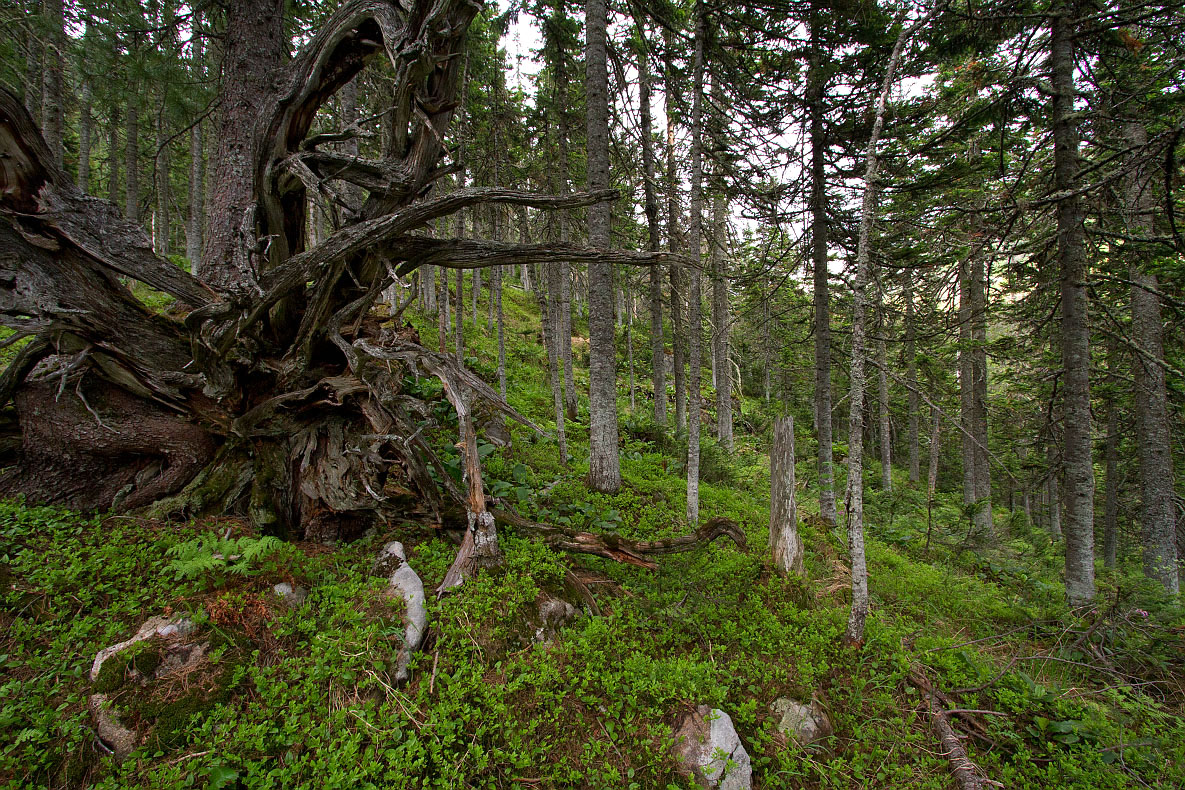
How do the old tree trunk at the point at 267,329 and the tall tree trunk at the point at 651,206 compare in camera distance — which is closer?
the old tree trunk at the point at 267,329

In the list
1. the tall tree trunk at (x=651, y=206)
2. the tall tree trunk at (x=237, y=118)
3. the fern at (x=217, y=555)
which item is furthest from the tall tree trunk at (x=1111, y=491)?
the tall tree trunk at (x=237, y=118)

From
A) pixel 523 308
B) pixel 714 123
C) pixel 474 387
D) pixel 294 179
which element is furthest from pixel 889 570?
pixel 523 308

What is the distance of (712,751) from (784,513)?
3404 millimetres

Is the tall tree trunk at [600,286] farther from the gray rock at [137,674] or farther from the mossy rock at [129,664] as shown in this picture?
the mossy rock at [129,664]

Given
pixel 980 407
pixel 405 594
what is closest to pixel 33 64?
pixel 405 594

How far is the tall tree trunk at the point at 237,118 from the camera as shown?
17.4ft

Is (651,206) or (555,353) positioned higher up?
(651,206)

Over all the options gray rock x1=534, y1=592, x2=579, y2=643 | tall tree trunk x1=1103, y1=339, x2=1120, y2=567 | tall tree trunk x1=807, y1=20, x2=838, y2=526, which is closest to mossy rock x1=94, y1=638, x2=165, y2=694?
gray rock x1=534, y1=592, x2=579, y2=643

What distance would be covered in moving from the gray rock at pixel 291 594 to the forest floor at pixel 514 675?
0.08 m

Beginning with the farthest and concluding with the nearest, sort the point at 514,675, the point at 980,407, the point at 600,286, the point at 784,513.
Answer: the point at 980,407, the point at 600,286, the point at 784,513, the point at 514,675

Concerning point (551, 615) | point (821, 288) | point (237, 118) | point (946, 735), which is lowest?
point (946, 735)

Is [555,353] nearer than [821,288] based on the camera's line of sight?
No

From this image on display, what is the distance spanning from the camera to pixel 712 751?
3584mm

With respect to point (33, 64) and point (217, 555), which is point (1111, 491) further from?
point (33, 64)
